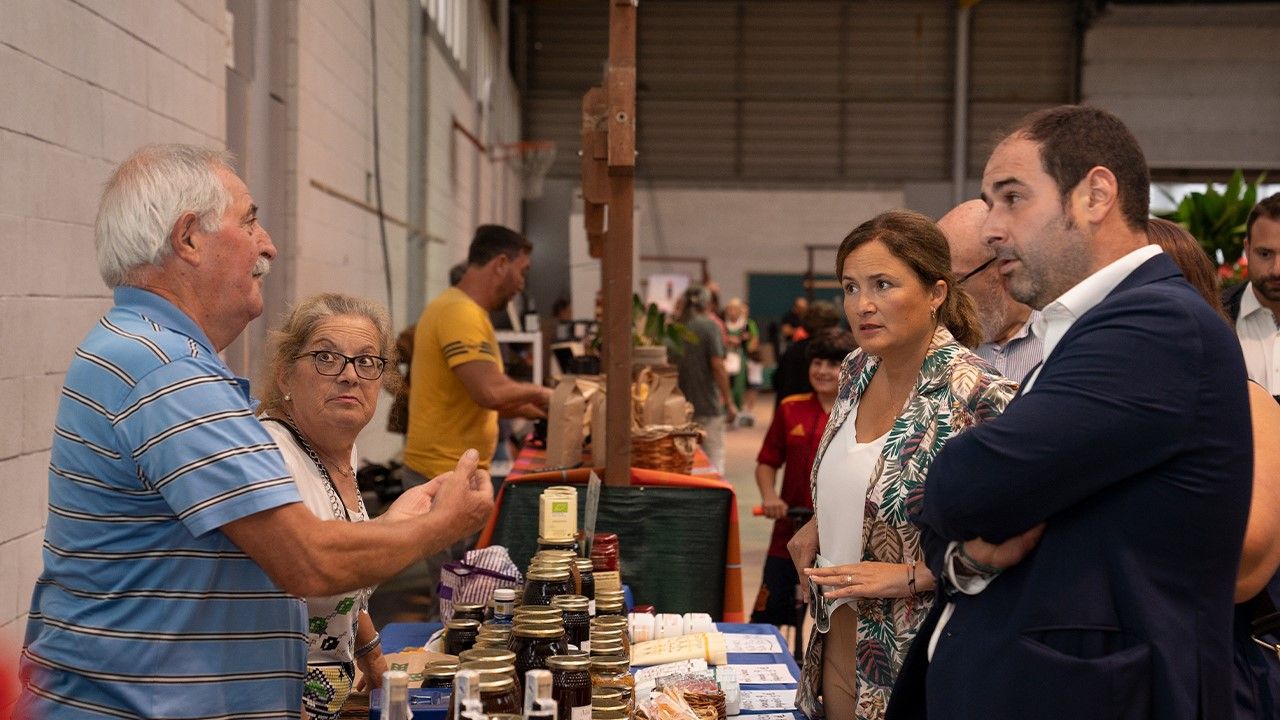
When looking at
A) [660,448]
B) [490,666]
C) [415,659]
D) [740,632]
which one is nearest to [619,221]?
[660,448]

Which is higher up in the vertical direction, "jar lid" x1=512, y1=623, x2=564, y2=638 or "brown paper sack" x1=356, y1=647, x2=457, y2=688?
"jar lid" x1=512, y1=623, x2=564, y2=638

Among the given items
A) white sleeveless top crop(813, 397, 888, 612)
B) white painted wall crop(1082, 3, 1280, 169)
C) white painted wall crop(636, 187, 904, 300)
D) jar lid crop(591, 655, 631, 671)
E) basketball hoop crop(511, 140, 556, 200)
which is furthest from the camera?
white painted wall crop(636, 187, 904, 300)

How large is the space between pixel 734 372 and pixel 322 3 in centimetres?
851

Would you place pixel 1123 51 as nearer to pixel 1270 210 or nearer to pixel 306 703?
pixel 1270 210

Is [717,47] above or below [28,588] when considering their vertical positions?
above

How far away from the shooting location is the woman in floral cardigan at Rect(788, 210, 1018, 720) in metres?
2.03

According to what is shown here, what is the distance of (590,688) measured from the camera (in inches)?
62.4

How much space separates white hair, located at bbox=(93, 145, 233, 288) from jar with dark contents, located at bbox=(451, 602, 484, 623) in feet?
3.07

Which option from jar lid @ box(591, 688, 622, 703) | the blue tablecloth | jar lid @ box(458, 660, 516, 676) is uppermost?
jar lid @ box(458, 660, 516, 676)

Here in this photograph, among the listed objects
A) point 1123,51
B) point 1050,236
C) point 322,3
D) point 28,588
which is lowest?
point 28,588

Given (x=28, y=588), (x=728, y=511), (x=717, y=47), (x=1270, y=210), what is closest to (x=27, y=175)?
(x=28, y=588)

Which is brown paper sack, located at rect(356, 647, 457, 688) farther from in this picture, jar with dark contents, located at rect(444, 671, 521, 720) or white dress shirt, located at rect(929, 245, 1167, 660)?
Answer: white dress shirt, located at rect(929, 245, 1167, 660)

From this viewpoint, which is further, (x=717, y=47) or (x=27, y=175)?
(x=717, y=47)

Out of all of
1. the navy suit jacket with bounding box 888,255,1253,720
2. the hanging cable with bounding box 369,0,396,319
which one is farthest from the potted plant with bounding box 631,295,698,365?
the navy suit jacket with bounding box 888,255,1253,720
